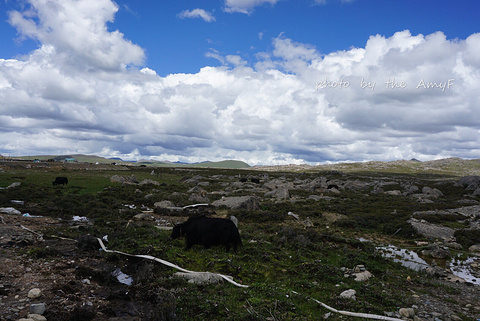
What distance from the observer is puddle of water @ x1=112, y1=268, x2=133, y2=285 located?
770 cm

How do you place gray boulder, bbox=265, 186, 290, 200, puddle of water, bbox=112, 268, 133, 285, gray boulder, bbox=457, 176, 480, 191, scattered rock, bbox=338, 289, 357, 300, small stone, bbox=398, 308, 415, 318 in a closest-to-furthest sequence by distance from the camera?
1. small stone, bbox=398, 308, 415, 318
2. scattered rock, bbox=338, 289, 357, 300
3. puddle of water, bbox=112, 268, 133, 285
4. gray boulder, bbox=265, 186, 290, 200
5. gray boulder, bbox=457, 176, 480, 191

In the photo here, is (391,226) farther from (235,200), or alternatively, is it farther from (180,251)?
(180,251)

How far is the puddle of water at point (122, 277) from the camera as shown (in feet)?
25.3

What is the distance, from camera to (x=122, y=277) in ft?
26.4

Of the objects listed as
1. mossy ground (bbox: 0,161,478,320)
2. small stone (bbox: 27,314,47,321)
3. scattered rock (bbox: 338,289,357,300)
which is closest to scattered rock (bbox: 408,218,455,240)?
mossy ground (bbox: 0,161,478,320)

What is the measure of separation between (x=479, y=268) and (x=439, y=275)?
9.89 ft

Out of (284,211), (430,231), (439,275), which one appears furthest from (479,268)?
(284,211)

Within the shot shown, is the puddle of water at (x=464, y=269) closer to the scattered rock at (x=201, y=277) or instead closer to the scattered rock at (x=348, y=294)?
the scattered rock at (x=348, y=294)

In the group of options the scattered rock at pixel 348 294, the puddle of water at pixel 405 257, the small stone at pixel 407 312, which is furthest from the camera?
the puddle of water at pixel 405 257

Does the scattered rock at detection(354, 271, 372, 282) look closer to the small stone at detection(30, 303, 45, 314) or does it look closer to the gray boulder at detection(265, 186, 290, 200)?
the small stone at detection(30, 303, 45, 314)

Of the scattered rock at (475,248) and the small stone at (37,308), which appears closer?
the small stone at (37,308)

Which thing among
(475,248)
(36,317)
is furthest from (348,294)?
(475,248)

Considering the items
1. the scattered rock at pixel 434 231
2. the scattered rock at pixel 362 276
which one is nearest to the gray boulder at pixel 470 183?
the scattered rock at pixel 434 231

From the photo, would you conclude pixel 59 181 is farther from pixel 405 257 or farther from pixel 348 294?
pixel 405 257
